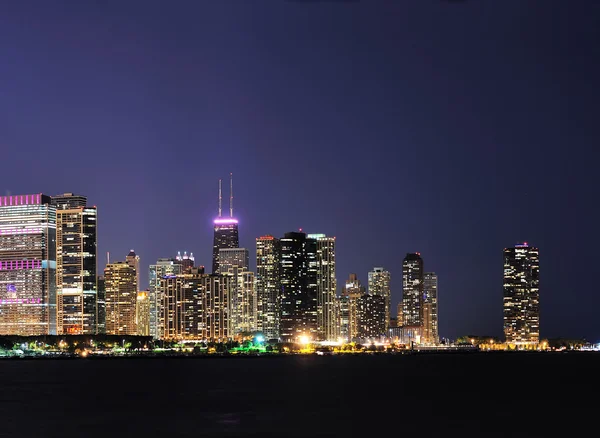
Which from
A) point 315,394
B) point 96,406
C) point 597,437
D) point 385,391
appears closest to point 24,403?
point 96,406

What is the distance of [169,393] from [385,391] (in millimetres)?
27519

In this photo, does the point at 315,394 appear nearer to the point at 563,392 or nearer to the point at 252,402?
the point at 252,402

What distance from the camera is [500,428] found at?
8269 centimetres

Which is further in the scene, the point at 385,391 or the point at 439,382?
the point at 439,382

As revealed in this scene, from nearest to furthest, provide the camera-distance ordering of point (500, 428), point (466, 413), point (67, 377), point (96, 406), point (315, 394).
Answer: point (500, 428), point (466, 413), point (96, 406), point (315, 394), point (67, 377)

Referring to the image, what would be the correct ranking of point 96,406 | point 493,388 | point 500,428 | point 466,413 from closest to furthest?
point 500,428
point 466,413
point 96,406
point 493,388

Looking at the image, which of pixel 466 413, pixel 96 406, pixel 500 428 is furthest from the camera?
pixel 96 406

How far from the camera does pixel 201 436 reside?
249ft

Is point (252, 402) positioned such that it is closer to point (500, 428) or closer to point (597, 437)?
point (500, 428)

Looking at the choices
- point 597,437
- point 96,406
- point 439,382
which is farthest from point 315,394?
point 597,437

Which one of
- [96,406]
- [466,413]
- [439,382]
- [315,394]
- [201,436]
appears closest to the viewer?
[201,436]

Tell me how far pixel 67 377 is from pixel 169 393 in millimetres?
51104

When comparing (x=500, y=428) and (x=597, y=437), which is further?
(x=500, y=428)

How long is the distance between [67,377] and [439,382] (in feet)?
208
